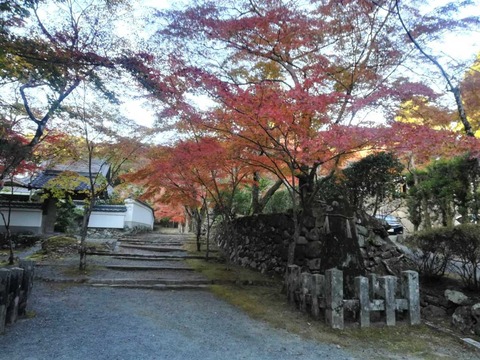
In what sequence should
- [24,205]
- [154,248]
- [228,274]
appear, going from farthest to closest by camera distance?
1. [24,205]
2. [154,248]
3. [228,274]

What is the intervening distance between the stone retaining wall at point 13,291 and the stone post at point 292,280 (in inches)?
175

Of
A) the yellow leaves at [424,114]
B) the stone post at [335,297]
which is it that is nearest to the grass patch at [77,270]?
the stone post at [335,297]

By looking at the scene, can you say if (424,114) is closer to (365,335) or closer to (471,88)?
(471,88)

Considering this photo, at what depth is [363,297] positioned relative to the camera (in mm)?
4934

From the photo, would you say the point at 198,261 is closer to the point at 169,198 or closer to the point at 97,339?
the point at 169,198

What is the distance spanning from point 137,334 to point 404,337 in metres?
3.87

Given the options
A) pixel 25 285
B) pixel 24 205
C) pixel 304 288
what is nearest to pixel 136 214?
pixel 24 205

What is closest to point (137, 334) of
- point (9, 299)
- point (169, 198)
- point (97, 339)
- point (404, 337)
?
point (97, 339)

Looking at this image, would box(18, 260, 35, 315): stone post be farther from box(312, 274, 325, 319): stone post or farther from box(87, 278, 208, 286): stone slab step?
box(312, 274, 325, 319): stone post

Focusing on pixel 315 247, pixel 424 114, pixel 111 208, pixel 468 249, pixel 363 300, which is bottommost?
pixel 363 300

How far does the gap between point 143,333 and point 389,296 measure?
3790 mm

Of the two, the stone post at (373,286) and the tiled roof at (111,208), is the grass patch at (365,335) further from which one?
the tiled roof at (111,208)

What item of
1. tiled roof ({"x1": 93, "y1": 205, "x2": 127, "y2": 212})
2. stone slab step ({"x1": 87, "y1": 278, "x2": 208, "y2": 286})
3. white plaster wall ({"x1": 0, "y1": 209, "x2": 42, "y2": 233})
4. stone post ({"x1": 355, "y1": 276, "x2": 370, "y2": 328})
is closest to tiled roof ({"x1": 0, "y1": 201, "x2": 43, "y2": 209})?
white plaster wall ({"x1": 0, "y1": 209, "x2": 42, "y2": 233})

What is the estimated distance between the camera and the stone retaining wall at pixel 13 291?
13.2 feet
